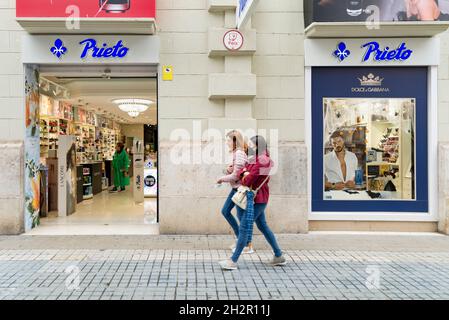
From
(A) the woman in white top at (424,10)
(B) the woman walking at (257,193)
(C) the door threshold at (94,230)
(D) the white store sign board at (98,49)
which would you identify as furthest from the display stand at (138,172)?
(A) the woman in white top at (424,10)

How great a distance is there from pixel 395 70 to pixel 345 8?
157cm

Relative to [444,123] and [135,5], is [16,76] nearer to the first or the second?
[135,5]

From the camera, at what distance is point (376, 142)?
827cm

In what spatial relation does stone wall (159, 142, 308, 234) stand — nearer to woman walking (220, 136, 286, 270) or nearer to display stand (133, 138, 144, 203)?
woman walking (220, 136, 286, 270)

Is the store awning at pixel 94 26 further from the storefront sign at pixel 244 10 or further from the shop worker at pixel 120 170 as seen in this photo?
the shop worker at pixel 120 170

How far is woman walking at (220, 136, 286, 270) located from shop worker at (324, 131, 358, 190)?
2833 mm

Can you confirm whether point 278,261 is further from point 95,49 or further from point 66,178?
point 66,178

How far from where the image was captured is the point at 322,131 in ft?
26.3

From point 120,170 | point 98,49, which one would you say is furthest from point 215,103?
point 120,170

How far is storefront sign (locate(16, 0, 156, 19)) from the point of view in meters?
6.98

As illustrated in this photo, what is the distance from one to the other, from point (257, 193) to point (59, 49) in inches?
179

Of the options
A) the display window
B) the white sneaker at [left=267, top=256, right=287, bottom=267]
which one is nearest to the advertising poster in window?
the display window
